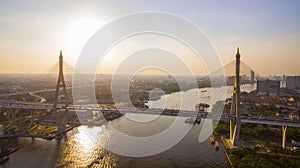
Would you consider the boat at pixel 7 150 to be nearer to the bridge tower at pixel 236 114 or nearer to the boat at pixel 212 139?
the boat at pixel 212 139

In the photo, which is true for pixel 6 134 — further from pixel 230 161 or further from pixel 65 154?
pixel 230 161

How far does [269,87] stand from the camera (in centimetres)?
1445

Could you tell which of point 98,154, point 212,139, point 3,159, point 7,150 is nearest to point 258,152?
point 212,139

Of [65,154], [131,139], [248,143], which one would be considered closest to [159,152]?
[131,139]

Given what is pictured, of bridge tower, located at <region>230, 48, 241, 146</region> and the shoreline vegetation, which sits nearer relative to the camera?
the shoreline vegetation

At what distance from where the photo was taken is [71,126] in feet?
19.9

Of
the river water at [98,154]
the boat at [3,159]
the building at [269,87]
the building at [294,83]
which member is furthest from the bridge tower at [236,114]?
the building at [294,83]

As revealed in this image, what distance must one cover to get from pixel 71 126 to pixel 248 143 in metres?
4.64

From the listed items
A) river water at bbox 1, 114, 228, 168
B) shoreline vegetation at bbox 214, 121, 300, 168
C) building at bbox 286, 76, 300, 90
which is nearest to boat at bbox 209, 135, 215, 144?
river water at bbox 1, 114, 228, 168

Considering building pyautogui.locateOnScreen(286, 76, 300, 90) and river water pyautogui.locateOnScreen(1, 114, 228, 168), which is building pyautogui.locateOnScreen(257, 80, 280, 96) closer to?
building pyautogui.locateOnScreen(286, 76, 300, 90)

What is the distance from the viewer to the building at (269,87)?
1431 cm

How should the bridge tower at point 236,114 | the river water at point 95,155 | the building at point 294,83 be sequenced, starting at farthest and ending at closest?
the building at point 294,83 → the bridge tower at point 236,114 → the river water at point 95,155

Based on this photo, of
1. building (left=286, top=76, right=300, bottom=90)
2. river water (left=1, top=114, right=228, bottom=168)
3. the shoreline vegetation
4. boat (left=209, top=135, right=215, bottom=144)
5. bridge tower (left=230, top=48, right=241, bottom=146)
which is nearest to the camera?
the shoreline vegetation

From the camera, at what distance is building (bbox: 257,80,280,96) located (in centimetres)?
1431
